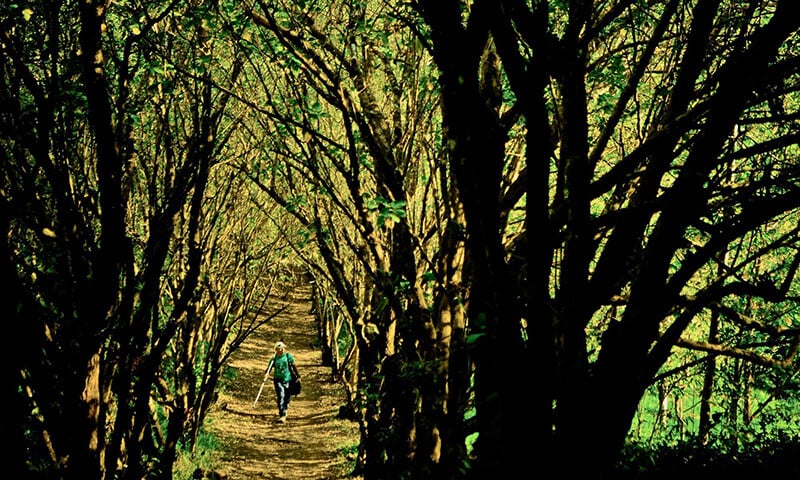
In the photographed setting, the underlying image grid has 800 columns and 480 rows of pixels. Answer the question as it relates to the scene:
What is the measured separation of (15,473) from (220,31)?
17.4 ft

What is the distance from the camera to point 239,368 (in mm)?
24531

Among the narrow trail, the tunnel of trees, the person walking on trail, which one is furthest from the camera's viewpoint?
the person walking on trail

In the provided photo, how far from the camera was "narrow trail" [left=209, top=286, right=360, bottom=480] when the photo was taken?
44.7ft

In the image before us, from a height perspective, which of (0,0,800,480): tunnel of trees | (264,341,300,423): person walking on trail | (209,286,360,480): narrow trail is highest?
(0,0,800,480): tunnel of trees

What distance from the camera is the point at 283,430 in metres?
17.0

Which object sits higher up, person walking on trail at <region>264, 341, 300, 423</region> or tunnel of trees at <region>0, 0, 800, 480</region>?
tunnel of trees at <region>0, 0, 800, 480</region>

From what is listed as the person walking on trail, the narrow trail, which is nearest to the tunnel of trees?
the narrow trail

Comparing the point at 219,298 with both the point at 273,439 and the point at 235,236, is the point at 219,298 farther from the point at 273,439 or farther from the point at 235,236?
the point at 273,439

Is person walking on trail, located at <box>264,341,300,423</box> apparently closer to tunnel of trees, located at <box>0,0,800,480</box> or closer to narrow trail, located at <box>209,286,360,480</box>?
narrow trail, located at <box>209,286,360,480</box>

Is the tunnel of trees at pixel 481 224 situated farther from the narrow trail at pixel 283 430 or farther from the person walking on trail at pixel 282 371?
the person walking on trail at pixel 282 371

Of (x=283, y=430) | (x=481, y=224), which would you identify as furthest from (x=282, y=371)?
(x=481, y=224)

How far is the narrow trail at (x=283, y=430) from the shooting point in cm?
1362

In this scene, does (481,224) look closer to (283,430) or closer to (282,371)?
(282,371)

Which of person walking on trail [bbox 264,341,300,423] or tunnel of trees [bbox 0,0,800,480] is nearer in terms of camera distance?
tunnel of trees [bbox 0,0,800,480]
